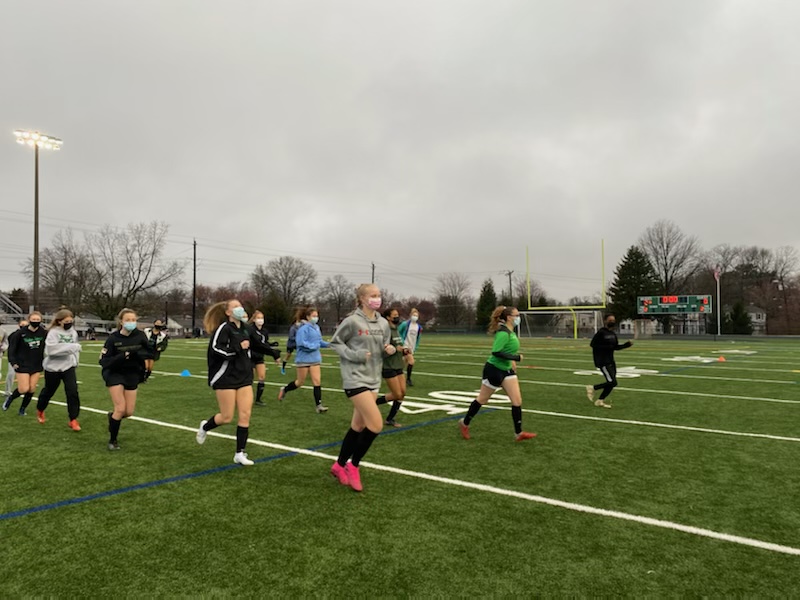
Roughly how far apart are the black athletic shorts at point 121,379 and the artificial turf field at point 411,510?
860 mm

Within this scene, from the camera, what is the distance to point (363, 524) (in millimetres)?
4285

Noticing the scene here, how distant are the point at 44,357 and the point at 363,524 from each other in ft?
23.8

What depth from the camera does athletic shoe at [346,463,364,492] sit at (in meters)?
5.09

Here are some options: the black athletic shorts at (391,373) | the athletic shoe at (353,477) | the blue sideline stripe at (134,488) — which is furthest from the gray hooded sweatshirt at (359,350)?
the black athletic shorts at (391,373)

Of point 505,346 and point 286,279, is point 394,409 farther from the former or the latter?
point 286,279

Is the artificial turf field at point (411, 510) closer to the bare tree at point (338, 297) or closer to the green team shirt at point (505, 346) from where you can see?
the green team shirt at point (505, 346)

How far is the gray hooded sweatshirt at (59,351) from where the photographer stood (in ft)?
26.8

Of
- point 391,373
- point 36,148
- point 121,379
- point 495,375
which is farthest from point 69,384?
point 36,148

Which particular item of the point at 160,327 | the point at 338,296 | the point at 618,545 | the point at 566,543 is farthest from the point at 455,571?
the point at 338,296

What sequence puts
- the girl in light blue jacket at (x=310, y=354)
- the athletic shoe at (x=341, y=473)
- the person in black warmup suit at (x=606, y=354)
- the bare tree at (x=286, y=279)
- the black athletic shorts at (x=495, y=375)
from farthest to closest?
1. the bare tree at (x=286, y=279)
2. the person in black warmup suit at (x=606, y=354)
3. the girl in light blue jacket at (x=310, y=354)
4. the black athletic shorts at (x=495, y=375)
5. the athletic shoe at (x=341, y=473)

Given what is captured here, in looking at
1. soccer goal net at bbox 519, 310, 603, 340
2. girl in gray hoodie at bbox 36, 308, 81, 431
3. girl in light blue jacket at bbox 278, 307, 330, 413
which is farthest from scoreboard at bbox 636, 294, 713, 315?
girl in gray hoodie at bbox 36, 308, 81, 431

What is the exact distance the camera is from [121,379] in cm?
679

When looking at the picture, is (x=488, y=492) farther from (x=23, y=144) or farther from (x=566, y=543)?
(x=23, y=144)

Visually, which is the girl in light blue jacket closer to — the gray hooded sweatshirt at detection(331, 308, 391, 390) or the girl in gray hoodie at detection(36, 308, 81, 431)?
the girl in gray hoodie at detection(36, 308, 81, 431)
